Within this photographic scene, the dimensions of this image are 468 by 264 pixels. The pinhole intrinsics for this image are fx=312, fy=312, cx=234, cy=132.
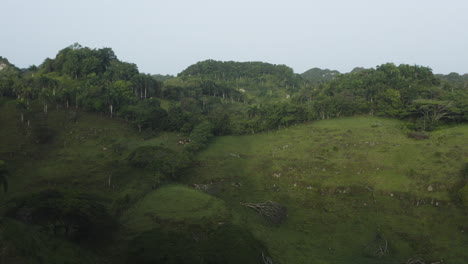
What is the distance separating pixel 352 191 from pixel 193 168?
69.4 feet

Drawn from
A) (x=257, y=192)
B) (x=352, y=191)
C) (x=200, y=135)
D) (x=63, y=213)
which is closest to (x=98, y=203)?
(x=63, y=213)

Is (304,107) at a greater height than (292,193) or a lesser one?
greater

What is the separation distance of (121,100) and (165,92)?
30032 millimetres

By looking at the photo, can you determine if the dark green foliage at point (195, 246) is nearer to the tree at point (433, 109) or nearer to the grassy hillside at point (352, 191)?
the grassy hillside at point (352, 191)

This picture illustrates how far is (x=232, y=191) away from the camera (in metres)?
38.0

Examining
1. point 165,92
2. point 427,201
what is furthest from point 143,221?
point 165,92

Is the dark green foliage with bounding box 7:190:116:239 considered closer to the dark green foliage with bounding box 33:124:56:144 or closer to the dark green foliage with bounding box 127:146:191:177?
the dark green foliage with bounding box 127:146:191:177

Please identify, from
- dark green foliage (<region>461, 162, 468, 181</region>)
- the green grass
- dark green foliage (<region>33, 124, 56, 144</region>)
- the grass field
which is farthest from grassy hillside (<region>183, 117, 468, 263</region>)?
dark green foliage (<region>33, 124, 56, 144</region>)

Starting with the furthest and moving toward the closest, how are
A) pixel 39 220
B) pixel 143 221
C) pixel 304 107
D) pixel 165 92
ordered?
pixel 165 92, pixel 304 107, pixel 143 221, pixel 39 220

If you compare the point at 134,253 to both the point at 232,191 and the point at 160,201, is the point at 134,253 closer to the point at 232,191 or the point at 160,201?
the point at 160,201

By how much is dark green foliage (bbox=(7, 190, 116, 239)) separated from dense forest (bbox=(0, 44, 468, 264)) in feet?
0.30

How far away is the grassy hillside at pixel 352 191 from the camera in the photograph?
1045 inches

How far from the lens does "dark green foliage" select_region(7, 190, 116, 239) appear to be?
2095cm

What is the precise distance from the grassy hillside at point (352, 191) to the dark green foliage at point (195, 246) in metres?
2.65
